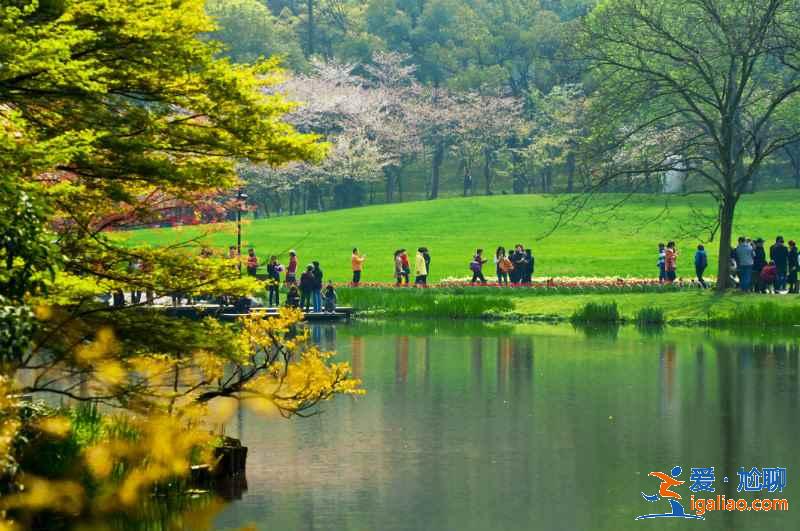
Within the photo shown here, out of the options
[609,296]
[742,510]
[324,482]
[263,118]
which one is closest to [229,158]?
[263,118]

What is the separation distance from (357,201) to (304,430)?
73898 millimetres

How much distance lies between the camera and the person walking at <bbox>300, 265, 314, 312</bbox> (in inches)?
1647

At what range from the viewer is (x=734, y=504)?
590 inches

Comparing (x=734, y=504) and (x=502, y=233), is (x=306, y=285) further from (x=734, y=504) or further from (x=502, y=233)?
(x=734, y=504)

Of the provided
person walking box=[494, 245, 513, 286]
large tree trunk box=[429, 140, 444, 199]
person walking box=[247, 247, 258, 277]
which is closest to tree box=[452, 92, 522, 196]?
large tree trunk box=[429, 140, 444, 199]

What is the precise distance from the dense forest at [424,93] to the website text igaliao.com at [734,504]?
67.7 metres

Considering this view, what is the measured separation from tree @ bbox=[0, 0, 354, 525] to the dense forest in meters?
66.2

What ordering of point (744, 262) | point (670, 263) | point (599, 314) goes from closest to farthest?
point (599, 314), point (744, 262), point (670, 263)

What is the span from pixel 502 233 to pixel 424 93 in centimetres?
2758

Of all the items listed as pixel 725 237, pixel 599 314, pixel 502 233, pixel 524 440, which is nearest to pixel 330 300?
pixel 599 314

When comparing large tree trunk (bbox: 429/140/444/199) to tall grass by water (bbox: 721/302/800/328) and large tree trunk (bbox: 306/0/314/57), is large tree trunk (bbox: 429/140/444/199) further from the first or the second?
tall grass by water (bbox: 721/302/800/328)

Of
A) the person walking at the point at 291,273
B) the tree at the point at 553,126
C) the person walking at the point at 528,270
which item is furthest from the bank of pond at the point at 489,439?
the tree at the point at 553,126

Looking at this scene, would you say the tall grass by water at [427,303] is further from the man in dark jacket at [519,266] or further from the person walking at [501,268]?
the man in dark jacket at [519,266]

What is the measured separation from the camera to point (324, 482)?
15.8 m
